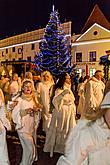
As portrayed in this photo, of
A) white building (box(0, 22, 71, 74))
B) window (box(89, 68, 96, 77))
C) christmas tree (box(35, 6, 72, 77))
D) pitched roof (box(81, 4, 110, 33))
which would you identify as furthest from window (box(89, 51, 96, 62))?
christmas tree (box(35, 6, 72, 77))

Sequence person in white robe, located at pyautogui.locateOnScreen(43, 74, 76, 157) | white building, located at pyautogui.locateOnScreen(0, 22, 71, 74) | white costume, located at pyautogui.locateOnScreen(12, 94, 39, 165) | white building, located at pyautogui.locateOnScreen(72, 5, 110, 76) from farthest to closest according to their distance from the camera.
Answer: white building, located at pyautogui.locateOnScreen(0, 22, 71, 74), white building, located at pyautogui.locateOnScreen(72, 5, 110, 76), person in white robe, located at pyautogui.locateOnScreen(43, 74, 76, 157), white costume, located at pyautogui.locateOnScreen(12, 94, 39, 165)

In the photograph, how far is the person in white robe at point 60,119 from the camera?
873 centimetres

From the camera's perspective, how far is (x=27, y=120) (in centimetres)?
732

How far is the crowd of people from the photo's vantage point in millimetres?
2285

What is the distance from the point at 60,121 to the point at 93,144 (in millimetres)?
6578

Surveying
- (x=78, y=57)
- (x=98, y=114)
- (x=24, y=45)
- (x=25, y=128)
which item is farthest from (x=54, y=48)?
(x=24, y=45)

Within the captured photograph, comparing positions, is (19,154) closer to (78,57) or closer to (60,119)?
(60,119)

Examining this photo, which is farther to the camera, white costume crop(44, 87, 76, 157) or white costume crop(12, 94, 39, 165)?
white costume crop(44, 87, 76, 157)

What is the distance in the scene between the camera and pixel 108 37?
47688mm

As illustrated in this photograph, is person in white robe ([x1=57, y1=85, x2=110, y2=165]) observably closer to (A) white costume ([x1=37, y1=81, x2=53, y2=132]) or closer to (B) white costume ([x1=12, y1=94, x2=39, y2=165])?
(B) white costume ([x1=12, y1=94, x2=39, y2=165])

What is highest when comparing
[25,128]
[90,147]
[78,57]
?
[78,57]

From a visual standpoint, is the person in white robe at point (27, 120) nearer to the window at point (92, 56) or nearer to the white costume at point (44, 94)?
the white costume at point (44, 94)

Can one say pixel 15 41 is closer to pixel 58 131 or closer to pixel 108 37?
pixel 108 37

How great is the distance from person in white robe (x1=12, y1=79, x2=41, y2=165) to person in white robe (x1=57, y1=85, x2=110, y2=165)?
190 inches
